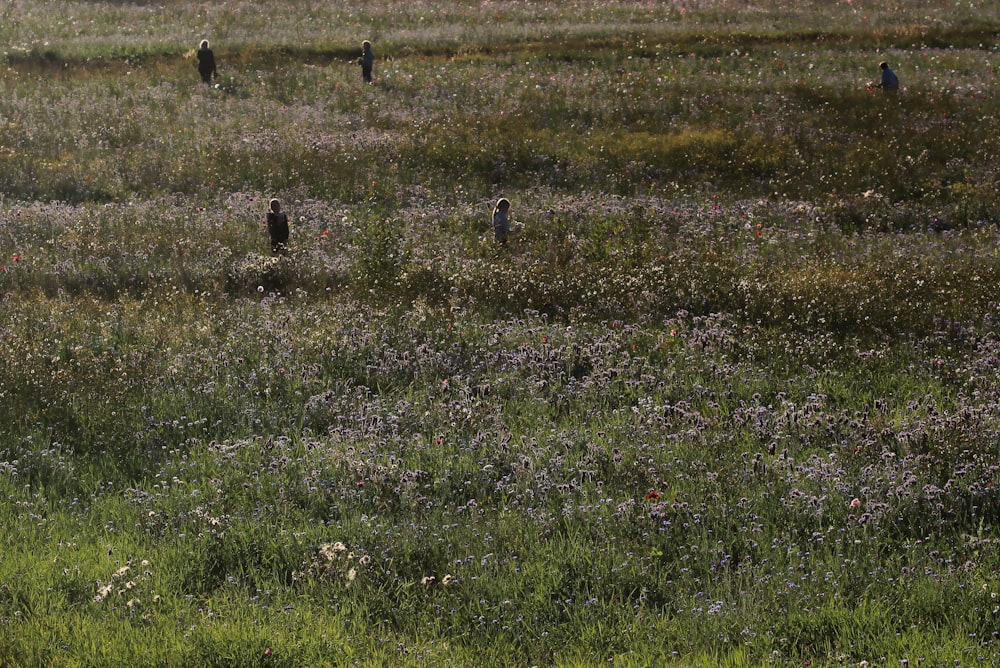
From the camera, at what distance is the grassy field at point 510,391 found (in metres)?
6.37

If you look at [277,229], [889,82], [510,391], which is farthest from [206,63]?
[510,391]

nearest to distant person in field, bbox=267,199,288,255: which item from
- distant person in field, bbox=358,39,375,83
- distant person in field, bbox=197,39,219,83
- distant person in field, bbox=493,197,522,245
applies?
distant person in field, bbox=493,197,522,245

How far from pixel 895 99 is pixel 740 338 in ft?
53.8

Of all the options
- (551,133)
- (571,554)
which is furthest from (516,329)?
(551,133)

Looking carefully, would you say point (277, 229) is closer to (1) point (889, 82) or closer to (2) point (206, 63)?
(2) point (206, 63)

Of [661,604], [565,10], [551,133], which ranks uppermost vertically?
[565,10]

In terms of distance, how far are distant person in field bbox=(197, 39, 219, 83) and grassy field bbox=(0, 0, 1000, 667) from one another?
5974mm

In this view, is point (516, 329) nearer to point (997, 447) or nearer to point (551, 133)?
point (997, 447)

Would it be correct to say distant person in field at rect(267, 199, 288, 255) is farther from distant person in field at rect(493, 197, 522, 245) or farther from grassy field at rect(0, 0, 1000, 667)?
distant person in field at rect(493, 197, 522, 245)

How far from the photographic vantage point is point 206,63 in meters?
30.8

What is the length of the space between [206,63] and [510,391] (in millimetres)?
24497

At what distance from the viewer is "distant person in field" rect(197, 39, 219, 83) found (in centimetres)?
3044

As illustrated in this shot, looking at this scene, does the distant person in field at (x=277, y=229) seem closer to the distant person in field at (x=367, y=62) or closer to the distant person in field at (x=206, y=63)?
the distant person in field at (x=367, y=62)

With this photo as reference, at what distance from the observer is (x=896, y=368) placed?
1059 centimetres
